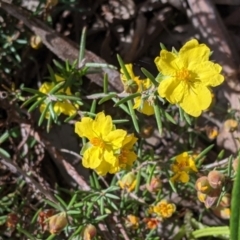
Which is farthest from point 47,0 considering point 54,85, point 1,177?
point 1,177

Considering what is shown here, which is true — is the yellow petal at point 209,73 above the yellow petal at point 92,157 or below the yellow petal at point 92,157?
above

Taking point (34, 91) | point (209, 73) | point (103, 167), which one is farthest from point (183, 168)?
point (34, 91)

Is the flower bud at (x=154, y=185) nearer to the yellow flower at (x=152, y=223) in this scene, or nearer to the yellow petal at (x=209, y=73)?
the yellow flower at (x=152, y=223)

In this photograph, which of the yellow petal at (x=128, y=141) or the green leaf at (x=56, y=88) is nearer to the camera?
the yellow petal at (x=128, y=141)

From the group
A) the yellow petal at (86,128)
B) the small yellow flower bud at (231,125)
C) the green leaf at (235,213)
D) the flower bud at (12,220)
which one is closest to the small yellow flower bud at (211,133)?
the small yellow flower bud at (231,125)

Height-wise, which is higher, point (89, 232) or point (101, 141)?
point (101, 141)

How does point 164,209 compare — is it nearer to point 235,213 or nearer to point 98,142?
point 235,213
